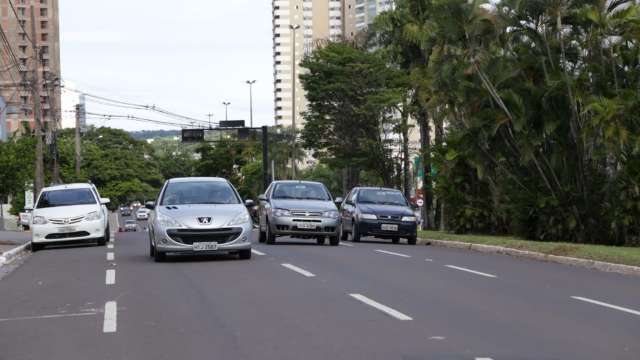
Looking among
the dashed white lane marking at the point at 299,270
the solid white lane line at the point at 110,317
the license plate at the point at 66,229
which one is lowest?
the dashed white lane marking at the point at 299,270

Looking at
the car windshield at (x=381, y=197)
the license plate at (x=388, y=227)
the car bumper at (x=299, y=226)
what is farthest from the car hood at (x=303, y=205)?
the car windshield at (x=381, y=197)

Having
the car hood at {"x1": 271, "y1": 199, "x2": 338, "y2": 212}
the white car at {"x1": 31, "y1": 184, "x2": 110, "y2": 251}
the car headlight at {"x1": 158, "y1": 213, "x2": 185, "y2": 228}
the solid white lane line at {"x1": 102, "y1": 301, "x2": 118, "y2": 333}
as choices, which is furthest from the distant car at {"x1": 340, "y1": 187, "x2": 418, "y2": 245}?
the solid white lane line at {"x1": 102, "y1": 301, "x2": 118, "y2": 333}

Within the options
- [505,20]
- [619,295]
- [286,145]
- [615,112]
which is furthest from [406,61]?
[286,145]

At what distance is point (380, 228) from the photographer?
95.7ft

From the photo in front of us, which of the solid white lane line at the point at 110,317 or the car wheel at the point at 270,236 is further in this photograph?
the car wheel at the point at 270,236

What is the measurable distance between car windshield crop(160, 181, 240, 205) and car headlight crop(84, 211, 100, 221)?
7.10m

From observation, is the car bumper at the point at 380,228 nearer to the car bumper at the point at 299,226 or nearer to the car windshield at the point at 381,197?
the car windshield at the point at 381,197

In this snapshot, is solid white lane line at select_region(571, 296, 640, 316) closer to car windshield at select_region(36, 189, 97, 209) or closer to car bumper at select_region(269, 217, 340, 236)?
car bumper at select_region(269, 217, 340, 236)

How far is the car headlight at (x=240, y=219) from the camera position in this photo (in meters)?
18.5

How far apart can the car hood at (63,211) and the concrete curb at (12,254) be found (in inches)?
41.2

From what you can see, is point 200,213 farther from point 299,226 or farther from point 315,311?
point 315,311

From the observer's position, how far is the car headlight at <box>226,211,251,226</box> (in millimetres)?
18453

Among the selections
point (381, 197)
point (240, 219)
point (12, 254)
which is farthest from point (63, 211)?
point (381, 197)

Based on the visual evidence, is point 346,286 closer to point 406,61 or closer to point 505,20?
point 505,20
